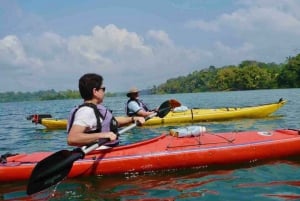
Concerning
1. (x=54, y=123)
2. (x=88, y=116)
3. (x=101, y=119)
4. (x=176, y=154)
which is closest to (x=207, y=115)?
(x=54, y=123)

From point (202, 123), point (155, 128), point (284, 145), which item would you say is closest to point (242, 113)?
point (202, 123)

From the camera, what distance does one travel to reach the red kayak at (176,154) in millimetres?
6680

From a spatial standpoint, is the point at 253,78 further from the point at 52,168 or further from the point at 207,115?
the point at 52,168

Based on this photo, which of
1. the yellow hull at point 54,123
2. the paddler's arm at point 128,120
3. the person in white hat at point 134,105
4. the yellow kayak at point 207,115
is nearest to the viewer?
the paddler's arm at point 128,120

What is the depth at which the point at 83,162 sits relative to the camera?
670cm

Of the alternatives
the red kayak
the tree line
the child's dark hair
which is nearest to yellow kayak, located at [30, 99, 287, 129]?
the red kayak

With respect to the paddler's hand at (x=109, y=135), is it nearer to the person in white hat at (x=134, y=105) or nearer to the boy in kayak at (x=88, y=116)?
the boy in kayak at (x=88, y=116)

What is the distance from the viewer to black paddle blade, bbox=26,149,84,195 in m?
5.18

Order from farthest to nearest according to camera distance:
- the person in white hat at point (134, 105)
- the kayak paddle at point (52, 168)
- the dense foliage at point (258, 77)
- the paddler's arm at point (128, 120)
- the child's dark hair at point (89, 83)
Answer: the dense foliage at point (258, 77) → the person in white hat at point (134, 105) → the paddler's arm at point (128, 120) → the child's dark hair at point (89, 83) → the kayak paddle at point (52, 168)

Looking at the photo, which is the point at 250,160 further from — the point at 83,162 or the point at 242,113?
the point at 242,113

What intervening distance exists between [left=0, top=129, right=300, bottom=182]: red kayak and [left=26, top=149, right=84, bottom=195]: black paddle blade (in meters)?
1.30

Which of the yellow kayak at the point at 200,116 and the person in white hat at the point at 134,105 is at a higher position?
the person in white hat at the point at 134,105

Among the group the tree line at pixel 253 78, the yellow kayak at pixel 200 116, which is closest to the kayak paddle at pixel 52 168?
the yellow kayak at pixel 200 116

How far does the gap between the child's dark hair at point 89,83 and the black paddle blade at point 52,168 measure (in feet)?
2.59
